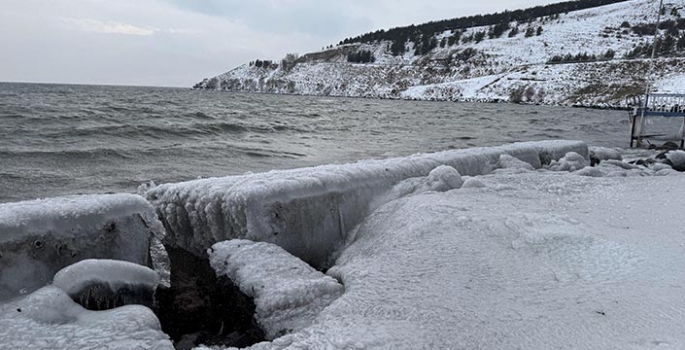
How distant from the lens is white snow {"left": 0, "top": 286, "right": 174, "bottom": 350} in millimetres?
2172

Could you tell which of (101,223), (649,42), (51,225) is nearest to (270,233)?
(101,223)

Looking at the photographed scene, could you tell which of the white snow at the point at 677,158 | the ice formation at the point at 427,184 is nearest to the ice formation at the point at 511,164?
the ice formation at the point at 427,184

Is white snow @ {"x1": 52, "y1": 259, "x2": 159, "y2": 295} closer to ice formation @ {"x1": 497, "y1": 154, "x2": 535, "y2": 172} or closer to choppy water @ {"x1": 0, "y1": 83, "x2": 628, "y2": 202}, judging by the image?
choppy water @ {"x1": 0, "y1": 83, "x2": 628, "y2": 202}

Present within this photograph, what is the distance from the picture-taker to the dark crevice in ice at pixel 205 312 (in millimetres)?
2893

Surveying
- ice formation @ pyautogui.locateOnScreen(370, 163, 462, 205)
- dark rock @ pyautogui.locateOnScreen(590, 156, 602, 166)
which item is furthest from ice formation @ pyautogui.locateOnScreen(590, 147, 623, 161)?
ice formation @ pyautogui.locateOnScreen(370, 163, 462, 205)

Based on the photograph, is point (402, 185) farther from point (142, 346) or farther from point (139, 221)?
point (142, 346)

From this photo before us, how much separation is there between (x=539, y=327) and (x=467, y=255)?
0.95 m

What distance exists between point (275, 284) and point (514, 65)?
375 ft

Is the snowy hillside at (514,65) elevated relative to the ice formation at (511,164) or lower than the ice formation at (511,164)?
elevated

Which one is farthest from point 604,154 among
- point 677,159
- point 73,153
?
point 73,153

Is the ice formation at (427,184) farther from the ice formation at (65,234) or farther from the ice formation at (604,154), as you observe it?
the ice formation at (604,154)

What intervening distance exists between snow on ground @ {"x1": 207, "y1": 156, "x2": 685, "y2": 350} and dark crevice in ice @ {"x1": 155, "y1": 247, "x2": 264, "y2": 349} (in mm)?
653

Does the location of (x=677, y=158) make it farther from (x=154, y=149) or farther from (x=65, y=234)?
(x=154, y=149)

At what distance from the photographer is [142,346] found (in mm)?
2197
